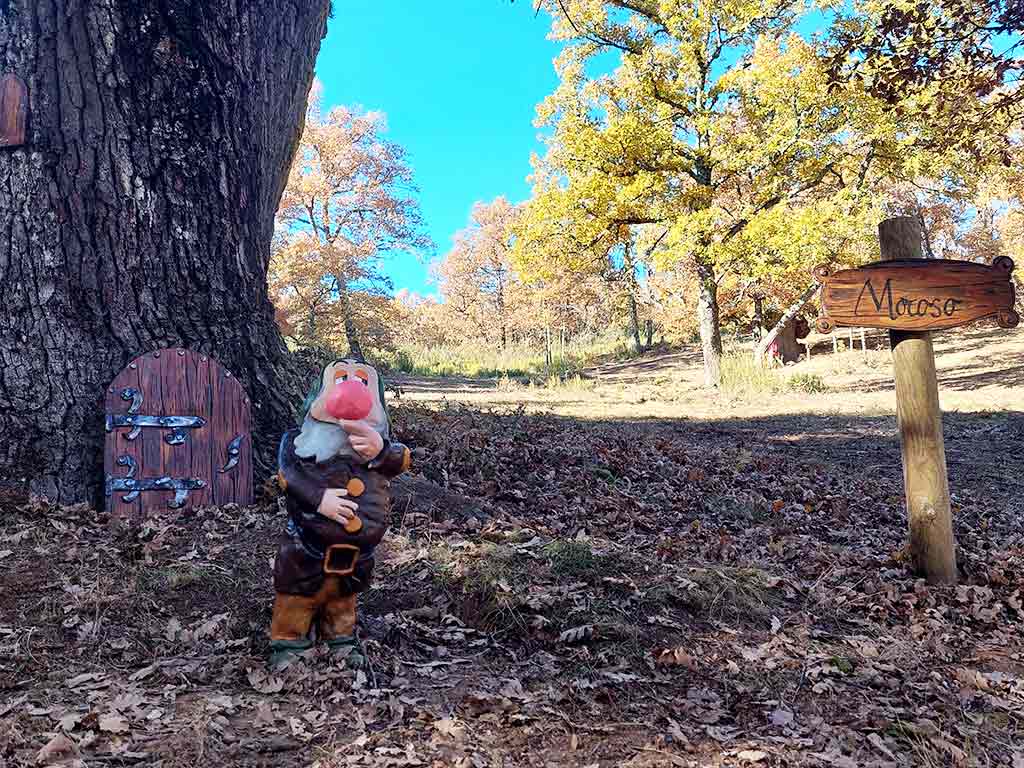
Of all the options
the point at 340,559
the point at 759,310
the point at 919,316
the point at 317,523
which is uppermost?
the point at 759,310

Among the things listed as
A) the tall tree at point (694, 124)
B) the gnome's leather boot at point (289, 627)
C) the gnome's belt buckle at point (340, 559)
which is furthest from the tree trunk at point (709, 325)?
the gnome's leather boot at point (289, 627)

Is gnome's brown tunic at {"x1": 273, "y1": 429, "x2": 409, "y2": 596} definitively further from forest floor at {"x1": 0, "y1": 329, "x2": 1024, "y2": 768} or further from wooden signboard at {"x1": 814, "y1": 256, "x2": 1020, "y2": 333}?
wooden signboard at {"x1": 814, "y1": 256, "x2": 1020, "y2": 333}

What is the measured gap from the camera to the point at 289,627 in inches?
113

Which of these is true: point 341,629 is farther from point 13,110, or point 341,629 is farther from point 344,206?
point 344,206

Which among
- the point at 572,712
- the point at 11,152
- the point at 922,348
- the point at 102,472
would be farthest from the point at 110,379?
the point at 922,348

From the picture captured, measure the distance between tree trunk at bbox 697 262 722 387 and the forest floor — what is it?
10.3 metres

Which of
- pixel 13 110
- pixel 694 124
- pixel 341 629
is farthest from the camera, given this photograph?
pixel 694 124

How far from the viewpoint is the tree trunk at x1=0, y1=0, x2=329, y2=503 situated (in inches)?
167

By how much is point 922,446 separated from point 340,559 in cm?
363

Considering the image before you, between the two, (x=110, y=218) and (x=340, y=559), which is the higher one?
(x=110, y=218)

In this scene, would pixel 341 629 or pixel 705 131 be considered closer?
pixel 341 629

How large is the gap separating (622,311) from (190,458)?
32867 mm

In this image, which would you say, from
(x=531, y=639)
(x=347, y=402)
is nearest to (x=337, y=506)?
(x=347, y=402)

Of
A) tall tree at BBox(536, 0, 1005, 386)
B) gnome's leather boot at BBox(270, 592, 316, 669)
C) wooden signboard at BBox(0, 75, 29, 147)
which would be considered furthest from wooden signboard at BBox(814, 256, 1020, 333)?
tall tree at BBox(536, 0, 1005, 386)
